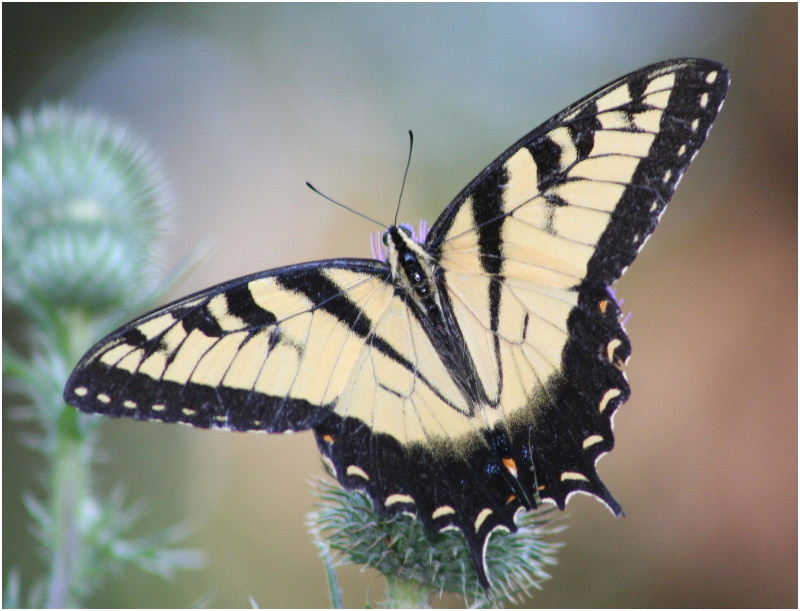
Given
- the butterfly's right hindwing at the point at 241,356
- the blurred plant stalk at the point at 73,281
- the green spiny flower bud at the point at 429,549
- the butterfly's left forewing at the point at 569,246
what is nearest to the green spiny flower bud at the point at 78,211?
the blurred plant stalk at the point at 73,281

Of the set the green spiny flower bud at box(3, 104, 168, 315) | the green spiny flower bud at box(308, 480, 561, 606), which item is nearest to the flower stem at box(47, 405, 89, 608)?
the green spiny flower bud at box(3, 104, 168, 315)

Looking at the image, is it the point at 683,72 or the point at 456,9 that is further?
the point at 456,9

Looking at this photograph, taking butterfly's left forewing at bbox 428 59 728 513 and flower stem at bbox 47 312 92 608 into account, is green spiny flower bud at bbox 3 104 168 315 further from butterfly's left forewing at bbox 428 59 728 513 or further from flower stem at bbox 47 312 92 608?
butterfly's left forewing at bbox 428 59 728 513

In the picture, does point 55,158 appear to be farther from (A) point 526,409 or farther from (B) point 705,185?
(B) point 705,185

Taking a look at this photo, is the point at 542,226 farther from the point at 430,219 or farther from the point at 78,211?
the point at 430,219

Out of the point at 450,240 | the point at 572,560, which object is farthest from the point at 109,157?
the point at 572,560

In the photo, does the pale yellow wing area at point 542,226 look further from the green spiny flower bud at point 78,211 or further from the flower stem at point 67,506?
the green spiny flower bud at point 78,211
